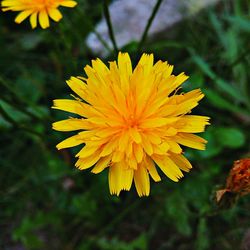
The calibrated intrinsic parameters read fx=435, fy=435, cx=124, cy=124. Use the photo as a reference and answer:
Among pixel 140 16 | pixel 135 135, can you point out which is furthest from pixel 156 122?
pixel 140 16

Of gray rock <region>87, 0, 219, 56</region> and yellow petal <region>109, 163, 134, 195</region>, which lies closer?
yellow petal <region>109, 163, 134, 195</region>

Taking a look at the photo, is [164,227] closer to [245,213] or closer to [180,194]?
[180,194]

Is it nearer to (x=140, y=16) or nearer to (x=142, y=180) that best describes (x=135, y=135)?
(x=142, y=180)

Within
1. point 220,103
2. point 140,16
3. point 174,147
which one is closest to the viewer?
point 174,147

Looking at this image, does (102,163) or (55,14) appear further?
(55,14)

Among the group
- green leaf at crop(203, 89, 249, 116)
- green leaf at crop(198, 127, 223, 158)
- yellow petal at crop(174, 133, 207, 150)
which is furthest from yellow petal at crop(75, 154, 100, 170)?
green leaf at crop(203, 89, 249, 116)

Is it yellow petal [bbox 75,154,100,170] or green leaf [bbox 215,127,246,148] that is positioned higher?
green leaf [bbox 215,127,246,148]

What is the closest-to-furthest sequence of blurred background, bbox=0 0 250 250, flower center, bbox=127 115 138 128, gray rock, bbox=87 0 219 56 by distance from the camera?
flower center, bbox=127 115 138 128 < blurred background, bbox=0 0 250 250 < gray rock, bbox=87 0 219 56

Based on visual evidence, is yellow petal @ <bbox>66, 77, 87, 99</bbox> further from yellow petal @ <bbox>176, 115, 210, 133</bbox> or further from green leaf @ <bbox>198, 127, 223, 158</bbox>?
green leaf @ <bbox>198, 127, 223, 158</bbox>
